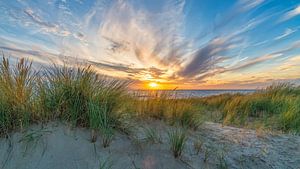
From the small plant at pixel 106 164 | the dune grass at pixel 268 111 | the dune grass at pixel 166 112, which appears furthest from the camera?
the dune grass at pixel 268 111

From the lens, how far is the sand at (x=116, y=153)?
2268 mm

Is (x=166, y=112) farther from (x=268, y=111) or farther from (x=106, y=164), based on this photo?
(x=268, y=111)

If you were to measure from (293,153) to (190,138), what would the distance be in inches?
60.7

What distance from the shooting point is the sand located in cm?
227

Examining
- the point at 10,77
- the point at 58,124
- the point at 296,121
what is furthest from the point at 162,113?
the point at 296,121

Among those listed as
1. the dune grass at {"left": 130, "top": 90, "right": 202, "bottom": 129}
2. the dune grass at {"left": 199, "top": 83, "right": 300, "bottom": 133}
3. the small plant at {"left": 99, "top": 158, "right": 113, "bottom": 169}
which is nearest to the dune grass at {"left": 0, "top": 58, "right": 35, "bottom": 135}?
the small plant at {"left": 99, "top": 158, "right": 113, "bottom": 169}

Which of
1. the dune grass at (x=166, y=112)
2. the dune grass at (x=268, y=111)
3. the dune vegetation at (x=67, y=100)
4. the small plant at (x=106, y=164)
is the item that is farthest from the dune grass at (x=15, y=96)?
the dune grass at (x=268, y=111)

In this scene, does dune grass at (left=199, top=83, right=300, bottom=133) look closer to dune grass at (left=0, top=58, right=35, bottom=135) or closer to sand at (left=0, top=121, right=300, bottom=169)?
sand at (left=0, top=121, right=300, bottom=169)

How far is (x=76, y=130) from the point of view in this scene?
2654 mm

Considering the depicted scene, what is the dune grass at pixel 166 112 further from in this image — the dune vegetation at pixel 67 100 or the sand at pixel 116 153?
the sand at pixel 116 153

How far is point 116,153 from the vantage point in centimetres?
246

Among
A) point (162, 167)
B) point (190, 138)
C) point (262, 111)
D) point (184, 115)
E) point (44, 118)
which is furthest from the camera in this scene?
point (262, 111)

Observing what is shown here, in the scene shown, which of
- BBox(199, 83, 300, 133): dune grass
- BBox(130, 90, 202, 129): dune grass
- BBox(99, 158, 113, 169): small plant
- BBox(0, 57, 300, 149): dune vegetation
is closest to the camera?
BBox(99, 158, 113, 169): small plant

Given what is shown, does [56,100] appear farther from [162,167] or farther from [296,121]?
[296,121]
